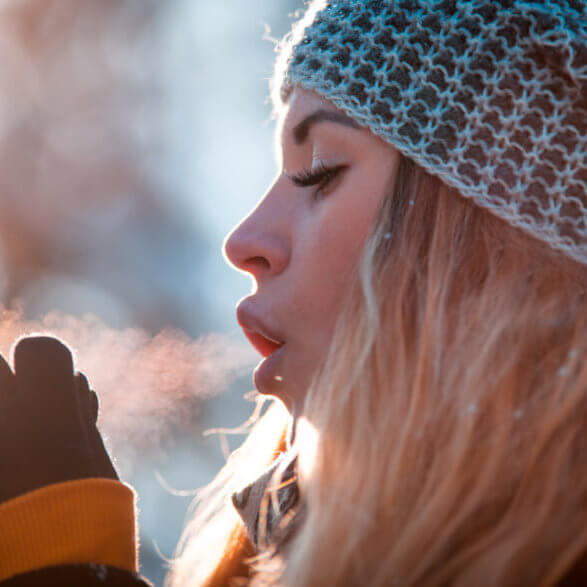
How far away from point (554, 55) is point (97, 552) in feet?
4.41

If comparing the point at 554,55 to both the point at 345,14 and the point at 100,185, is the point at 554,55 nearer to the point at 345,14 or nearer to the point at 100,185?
the point at 345,14

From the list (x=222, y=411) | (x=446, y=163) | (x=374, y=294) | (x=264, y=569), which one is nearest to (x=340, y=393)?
(x=374, y=294)

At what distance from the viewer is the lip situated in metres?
1.22

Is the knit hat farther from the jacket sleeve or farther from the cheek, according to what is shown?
the jacket sleeve

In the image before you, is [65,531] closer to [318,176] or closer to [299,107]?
[318,176]

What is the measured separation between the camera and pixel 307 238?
117 centimetres

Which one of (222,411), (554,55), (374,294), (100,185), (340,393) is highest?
(554,55)

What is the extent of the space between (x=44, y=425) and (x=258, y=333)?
1.61ft

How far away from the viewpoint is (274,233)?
1218 millimetres

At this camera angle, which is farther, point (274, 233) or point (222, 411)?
point (222, 411)

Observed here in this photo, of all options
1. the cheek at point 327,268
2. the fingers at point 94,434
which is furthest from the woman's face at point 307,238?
the fingers at point 94,434

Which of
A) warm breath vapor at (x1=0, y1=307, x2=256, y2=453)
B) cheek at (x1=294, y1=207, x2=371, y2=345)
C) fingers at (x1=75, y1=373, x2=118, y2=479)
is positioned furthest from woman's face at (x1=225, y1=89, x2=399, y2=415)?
warm breath vapor at (x1=0, y1=307, x2=256, y2=453)

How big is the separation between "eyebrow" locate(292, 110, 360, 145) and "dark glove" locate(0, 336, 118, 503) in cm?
72

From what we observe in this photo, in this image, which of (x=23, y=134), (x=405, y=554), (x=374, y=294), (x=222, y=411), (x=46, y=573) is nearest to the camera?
(x=405, y=554)
